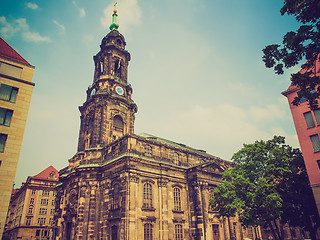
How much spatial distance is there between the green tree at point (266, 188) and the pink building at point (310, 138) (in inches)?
53.6

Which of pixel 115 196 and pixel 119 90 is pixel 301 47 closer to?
pixel 115 196

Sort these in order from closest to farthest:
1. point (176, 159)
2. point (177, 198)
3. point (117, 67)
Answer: point (177, 198) → point (176, 159) → point (117, 67)

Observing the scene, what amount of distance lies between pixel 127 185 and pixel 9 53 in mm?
17576

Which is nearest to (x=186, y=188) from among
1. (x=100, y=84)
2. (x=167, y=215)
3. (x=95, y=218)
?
(x=167, y=215)

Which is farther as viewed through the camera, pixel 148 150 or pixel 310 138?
pixel 148 150

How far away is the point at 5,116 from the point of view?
62.3 feet

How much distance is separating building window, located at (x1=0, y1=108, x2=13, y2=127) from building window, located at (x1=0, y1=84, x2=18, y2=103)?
106 centimetres

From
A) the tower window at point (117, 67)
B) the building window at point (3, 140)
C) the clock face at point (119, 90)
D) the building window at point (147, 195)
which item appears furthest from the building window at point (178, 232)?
the tower window at point (117, 67)

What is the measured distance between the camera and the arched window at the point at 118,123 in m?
33.6

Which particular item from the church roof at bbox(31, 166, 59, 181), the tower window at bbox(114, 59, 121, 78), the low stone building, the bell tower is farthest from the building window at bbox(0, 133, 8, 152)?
the church roof at bbox(31, 166, 59, 181)

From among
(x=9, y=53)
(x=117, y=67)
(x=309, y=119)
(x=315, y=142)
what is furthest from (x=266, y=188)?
(x=117, y=67)

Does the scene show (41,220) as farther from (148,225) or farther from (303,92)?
(303,92)

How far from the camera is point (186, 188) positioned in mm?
30203

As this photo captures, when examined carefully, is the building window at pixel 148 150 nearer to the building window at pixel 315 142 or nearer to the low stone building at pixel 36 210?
the building window at pixel 315 142
